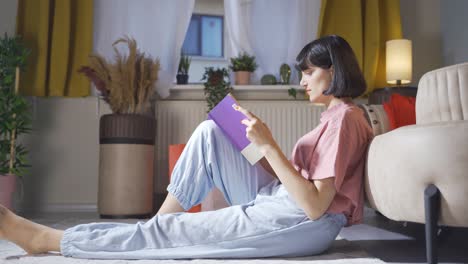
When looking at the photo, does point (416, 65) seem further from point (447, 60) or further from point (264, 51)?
point (264, 51)

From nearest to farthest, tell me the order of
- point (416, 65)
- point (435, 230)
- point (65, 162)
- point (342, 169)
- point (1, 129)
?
point (435, 230)
point (342, 169)
point (1, 129)
point (65, 162)
point (416, 65)

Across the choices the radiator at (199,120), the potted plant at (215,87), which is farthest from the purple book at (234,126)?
the radiator at (199,120)

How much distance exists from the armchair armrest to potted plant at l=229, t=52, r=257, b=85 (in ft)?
6.65

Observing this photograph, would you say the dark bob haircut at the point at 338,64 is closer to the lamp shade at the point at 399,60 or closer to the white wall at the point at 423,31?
the lamp shade at the point at 399,60

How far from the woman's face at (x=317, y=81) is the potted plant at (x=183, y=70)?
2032 mm

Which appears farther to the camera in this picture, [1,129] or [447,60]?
[447,60]

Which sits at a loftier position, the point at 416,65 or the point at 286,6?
the point at 286,6

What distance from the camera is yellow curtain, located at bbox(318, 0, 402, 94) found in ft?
10.5

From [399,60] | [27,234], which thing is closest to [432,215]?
[27,234]

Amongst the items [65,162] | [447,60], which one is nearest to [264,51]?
[447,60]

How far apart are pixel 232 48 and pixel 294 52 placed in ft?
1.41

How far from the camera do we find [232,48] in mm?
3311

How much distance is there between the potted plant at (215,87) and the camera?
306cm

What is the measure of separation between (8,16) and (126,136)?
1237mm
